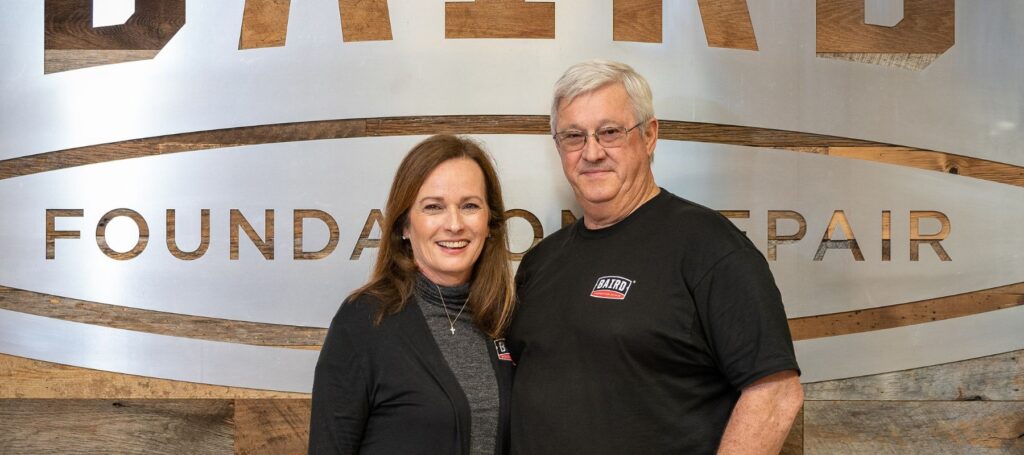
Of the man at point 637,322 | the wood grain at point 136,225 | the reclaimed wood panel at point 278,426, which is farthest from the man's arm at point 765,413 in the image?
the wood grain at point 136,225

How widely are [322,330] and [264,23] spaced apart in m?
0.78

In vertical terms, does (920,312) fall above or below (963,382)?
above

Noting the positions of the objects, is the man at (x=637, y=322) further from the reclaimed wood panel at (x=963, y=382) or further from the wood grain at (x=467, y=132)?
the reclaimed wood panel at (x=963, y=382)

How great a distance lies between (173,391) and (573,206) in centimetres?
110

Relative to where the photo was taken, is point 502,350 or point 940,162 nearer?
point 502,350

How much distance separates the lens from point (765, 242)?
6.99 ft

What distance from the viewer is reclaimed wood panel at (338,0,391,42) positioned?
215 centimetres

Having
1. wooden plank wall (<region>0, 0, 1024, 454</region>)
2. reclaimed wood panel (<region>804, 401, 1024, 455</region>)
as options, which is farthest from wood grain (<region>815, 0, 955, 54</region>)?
reclaimed wood panel (<region>804, 401, 1024, 455</region>)

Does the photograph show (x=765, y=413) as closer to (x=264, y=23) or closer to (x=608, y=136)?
(x=608, y=136)

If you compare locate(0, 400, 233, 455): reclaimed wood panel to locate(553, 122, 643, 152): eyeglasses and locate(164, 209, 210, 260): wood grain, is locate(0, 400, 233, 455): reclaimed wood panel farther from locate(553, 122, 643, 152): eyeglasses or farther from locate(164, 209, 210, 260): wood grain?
locate(553, 122, 643, 152): eyeglasses

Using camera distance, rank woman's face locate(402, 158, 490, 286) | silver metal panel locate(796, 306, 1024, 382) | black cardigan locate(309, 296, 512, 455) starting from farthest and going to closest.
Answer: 1. silver metal panel locate(796, 306, 1024, 382)
2. woman's face locate(402, 158, 490, 286)
3. black cardigan locate(309, 296, 512, 455)

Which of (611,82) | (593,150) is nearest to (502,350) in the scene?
(593,150)

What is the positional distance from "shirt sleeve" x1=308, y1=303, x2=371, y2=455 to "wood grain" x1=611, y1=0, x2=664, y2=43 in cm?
107

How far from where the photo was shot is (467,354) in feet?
5.32
